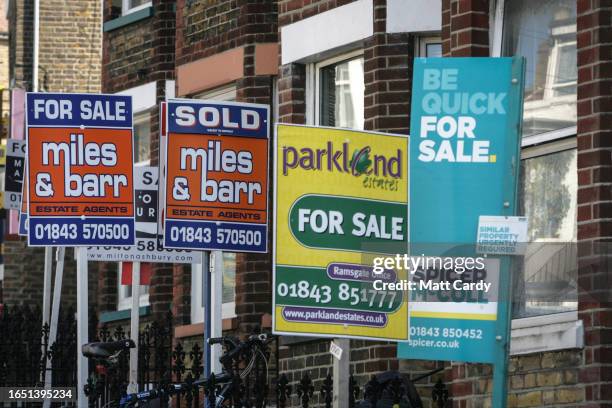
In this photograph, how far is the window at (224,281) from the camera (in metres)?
17.4

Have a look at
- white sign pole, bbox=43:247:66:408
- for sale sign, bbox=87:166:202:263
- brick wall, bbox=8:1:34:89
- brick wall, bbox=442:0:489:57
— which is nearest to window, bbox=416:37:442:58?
brick wall, bbox=442:0:489:57

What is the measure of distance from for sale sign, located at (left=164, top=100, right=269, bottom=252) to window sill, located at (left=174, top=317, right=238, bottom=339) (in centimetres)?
371

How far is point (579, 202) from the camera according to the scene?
10930 millimetres

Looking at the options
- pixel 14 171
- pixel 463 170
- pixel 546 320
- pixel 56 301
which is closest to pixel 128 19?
pixel 14 171

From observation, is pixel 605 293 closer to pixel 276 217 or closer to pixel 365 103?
pixel 276 217

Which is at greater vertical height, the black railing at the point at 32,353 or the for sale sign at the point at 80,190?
the for sale sign at the point at 80,190

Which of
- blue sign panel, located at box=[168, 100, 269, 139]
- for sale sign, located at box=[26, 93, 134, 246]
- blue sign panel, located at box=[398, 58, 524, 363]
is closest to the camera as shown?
blue sign panel, located at box=[398, 58, 524, 363]

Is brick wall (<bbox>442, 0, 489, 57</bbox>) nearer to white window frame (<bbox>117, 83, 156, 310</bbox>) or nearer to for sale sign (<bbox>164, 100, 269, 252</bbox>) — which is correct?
for sale sign (<bbox>164, 100, 269, 252</bbox>)

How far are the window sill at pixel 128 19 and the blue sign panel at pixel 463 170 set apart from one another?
10.2m

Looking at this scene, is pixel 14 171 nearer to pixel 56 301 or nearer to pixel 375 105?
pixel 56 301

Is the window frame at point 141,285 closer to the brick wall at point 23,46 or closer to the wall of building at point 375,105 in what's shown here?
the wall of building at point 375,105

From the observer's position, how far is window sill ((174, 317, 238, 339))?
16.9 metres

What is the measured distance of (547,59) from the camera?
11.6 metres

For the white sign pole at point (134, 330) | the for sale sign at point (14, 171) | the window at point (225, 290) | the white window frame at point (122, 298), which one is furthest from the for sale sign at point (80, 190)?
the white window frame at point (122, 298)
